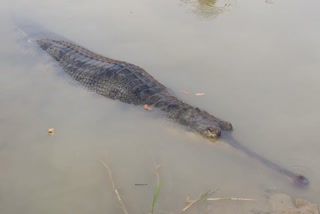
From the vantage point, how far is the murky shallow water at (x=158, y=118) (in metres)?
3.77

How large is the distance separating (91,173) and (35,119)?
1263 mm

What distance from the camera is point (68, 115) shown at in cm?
482

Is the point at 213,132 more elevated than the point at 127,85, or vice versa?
the point at 213,132

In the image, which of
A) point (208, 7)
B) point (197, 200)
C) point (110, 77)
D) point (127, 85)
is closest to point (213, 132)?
point (197, 200)

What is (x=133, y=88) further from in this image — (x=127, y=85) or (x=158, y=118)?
(x=158, y=118)

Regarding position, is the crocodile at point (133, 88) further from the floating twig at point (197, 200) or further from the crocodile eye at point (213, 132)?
the floating twig at point (197, 200)

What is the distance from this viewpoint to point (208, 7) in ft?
26.3

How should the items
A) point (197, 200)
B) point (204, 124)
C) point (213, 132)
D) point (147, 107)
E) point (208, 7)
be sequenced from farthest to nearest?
point (208, 7) → point (147, 107) → point (204, 124) → point (213, 132) → point (197, 200)

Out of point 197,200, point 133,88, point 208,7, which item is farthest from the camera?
point 208,7

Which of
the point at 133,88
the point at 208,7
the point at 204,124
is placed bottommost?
the point at 133,88

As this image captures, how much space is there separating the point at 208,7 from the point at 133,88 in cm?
364

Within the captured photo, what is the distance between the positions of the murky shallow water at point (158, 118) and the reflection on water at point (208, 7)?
0.17m

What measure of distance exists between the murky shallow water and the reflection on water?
0.57 ft

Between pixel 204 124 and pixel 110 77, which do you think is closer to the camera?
pixel 204 124
